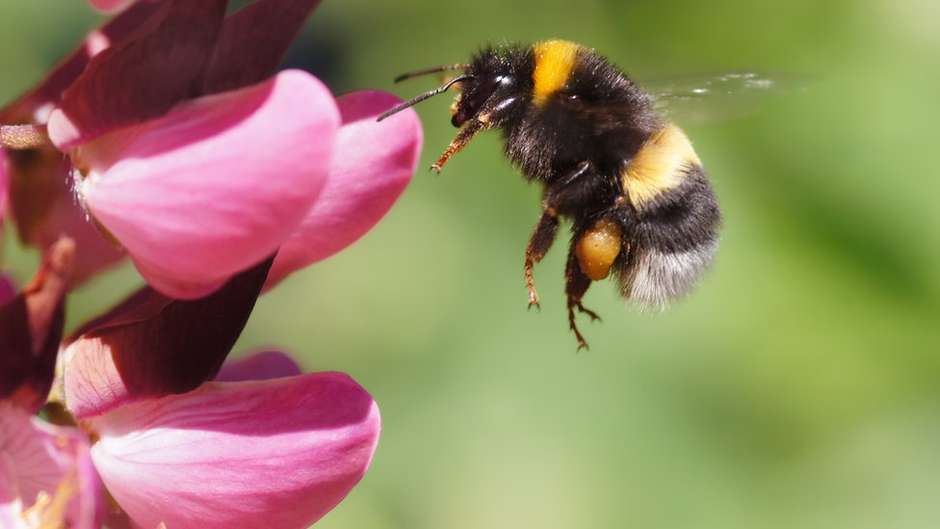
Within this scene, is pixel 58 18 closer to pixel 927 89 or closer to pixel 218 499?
pixel 927 89

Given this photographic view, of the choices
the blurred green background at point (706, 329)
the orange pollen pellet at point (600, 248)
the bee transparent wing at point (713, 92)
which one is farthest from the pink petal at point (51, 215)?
the blurred green background at point (706, 329)

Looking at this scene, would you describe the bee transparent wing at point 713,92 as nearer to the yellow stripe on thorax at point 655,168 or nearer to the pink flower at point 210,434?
the yellow stripe on thorax at point 655,168

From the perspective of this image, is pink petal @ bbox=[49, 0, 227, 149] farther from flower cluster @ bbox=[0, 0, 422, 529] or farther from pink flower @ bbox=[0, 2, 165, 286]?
pink flower @ bbox=[0, 2, 165, 286]

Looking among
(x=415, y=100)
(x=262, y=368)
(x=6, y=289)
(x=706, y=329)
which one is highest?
(x=415, y=100)

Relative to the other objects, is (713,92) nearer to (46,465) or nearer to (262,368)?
(262,368)

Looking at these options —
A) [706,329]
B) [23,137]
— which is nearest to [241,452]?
[23,137]

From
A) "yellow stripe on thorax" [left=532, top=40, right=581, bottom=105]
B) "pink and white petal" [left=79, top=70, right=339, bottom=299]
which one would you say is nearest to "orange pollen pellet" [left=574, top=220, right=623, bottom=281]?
"yellow stripe on thorax" [left=532, top=40, right=581, bottom=105]

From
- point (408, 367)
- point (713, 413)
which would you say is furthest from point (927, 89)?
point (408, 367)
